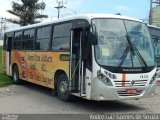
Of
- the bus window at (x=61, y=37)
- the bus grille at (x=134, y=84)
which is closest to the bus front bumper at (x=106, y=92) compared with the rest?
the bus grille at (x=134, y=84)

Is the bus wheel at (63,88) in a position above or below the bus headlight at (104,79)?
below

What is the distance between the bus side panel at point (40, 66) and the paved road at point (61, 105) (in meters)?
0.74

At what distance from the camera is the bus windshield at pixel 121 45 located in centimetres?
1121

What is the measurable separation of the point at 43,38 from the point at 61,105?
12.1 feet

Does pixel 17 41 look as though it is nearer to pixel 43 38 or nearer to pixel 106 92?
pixel 43 38

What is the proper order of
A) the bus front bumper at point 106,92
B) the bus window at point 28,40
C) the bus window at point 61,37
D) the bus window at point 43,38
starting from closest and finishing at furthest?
the bus front bumper at point 106,92, the bus window at point 61,37, the bus window at point 43,38, the bus window at point 28,40

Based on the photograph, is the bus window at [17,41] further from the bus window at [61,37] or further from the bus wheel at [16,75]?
the bus window at [61,37]

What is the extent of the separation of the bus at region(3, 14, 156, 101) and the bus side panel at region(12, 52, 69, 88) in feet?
0.12

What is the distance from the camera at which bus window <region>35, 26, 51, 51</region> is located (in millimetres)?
14761

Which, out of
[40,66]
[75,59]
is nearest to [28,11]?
[40,66]

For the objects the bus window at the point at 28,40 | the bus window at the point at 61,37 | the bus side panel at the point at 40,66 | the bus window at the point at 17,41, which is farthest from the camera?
the bus window at the point at 17,41

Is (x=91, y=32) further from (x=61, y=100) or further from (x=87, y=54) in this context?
(x=61, y=100)

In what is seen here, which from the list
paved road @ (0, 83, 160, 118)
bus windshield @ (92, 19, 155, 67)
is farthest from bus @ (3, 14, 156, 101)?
paved road @ (0, 83, 160, 118)

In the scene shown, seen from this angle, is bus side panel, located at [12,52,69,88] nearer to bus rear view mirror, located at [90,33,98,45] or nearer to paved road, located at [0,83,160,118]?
paved road, located at [0,83,160,118]
